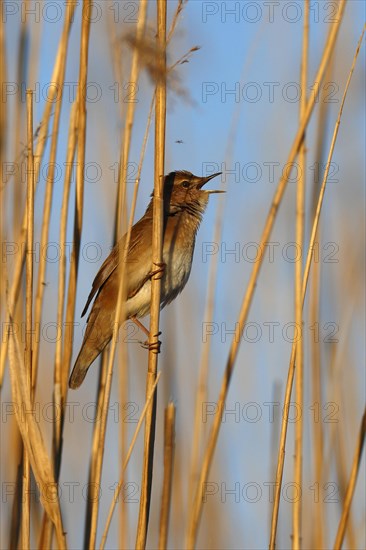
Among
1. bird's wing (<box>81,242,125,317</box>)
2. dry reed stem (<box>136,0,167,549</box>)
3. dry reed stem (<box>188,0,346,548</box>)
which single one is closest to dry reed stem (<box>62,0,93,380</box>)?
dry reed stem (<box>136,0,167,549</box>)

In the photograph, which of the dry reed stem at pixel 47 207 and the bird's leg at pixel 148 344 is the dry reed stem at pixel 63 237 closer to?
the dry reed stem at pixel 47 207

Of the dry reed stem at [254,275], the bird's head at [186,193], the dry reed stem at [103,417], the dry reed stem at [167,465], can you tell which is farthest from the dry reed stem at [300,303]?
the bird's head at [186,193]

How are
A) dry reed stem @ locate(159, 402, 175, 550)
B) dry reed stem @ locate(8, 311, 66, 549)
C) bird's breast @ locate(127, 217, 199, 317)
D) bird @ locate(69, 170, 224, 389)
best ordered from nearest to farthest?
dry reed stem @ locate(8, 311, 66, 549)
dry reed stem @ locate(159, 402, 175, 550)
bird @ locate(69, 170, 224, 389)
bird's breast @ locate(127, 217, 199, 317)

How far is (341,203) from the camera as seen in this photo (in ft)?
12.8

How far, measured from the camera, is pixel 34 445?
89.1 inches

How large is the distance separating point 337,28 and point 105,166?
4.25 feet

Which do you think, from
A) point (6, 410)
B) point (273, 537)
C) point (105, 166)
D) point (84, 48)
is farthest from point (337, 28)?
point (6, 410)

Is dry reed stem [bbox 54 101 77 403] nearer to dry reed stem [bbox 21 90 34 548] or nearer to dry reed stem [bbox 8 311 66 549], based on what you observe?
dry reed stem [bbox 21 90 34 548]

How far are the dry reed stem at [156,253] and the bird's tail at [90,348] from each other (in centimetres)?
104

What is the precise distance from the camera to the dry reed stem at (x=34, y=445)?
2252 mm

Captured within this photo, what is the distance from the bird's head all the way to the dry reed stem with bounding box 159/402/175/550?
79.9 inches

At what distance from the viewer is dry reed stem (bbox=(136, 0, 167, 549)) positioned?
2.43 meters

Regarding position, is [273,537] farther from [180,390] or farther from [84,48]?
[84,48]

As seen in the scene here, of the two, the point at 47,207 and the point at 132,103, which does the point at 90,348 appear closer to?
the point at 47,207
